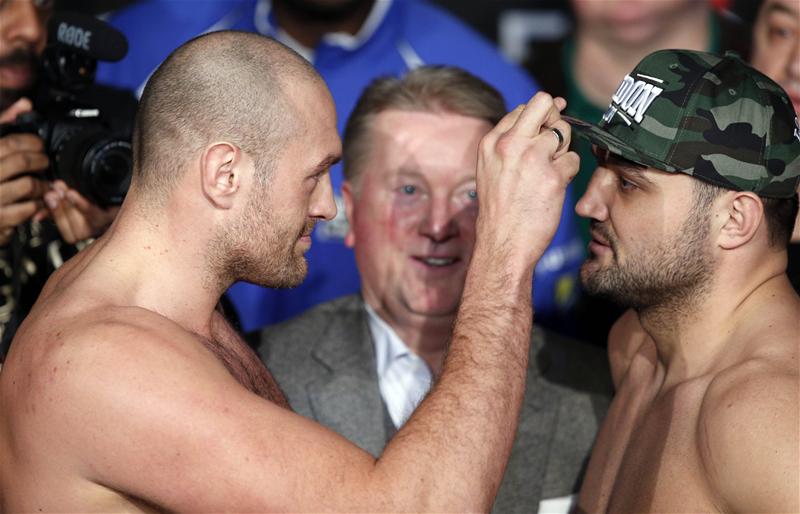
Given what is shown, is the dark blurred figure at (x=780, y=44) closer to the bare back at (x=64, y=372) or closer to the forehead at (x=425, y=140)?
the forehead at (x=425, y=140)

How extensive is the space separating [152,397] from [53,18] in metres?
0.95

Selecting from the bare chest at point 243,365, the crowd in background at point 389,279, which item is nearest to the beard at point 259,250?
the bare chest at point 243,365

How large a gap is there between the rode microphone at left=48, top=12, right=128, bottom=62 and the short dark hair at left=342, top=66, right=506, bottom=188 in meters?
0.57

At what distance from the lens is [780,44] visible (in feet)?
8.55

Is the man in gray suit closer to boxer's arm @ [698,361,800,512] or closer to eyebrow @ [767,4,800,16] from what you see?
boxer's arm @ [698,361,800,512]

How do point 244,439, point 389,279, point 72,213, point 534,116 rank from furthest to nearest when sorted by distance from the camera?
point 389,279, point 72,213, point 534,116, point 244,439

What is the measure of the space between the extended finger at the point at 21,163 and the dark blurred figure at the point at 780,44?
5.09 feet

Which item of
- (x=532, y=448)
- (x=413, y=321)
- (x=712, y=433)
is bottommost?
(x=532, y=448)

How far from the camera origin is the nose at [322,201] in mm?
1755

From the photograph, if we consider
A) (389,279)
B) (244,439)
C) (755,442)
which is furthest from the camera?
(389,279)

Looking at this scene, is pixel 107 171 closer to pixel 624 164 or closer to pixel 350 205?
pixel 350 205

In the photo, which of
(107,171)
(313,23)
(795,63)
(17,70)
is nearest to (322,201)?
(107,171)

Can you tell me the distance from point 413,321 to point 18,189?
81cm

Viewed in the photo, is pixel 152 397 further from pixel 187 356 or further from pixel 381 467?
pixel 381 467
